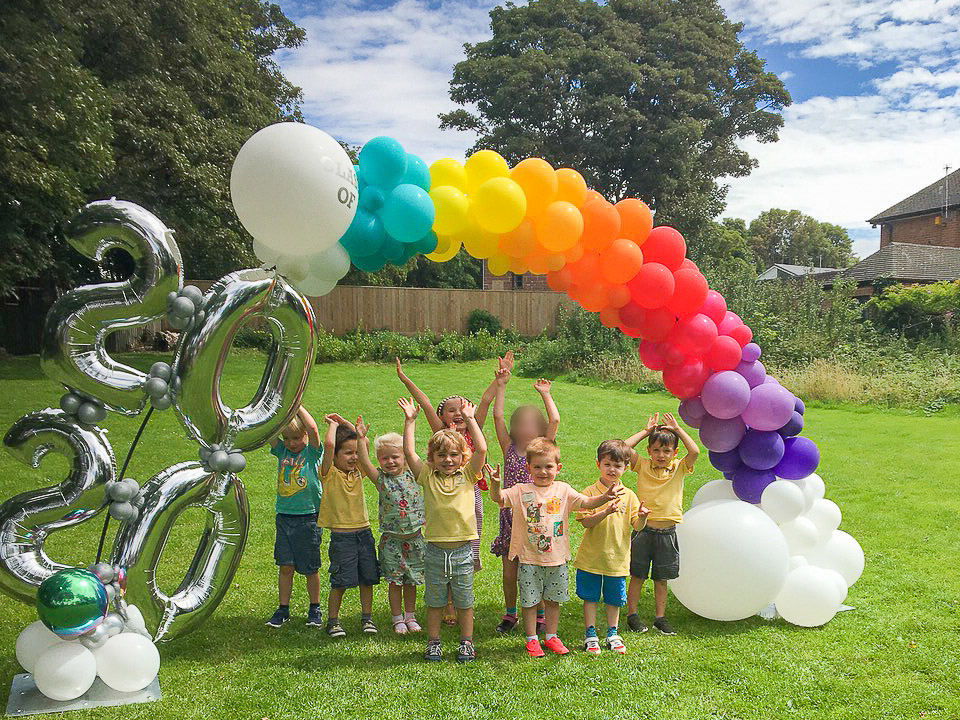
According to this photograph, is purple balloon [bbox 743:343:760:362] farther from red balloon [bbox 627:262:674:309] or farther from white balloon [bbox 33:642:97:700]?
white balloon [bbox 33:642:97:700]

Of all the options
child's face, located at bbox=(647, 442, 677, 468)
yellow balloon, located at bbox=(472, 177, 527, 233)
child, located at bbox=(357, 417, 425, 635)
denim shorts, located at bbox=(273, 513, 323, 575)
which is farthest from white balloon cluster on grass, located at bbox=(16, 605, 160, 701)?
child's face, located at bbox=(647, 442, 677, 468)

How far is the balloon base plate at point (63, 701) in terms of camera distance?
3783 mm

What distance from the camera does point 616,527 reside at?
4.60 m

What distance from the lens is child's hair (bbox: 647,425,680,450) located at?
498 cm

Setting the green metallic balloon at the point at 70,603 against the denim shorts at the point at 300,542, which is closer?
the green metallic balloon at the point at 70,603

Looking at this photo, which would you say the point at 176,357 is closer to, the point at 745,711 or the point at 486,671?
the point at 486,671

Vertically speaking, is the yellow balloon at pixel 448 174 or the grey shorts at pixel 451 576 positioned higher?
the yellow balloon at pixel 448 174

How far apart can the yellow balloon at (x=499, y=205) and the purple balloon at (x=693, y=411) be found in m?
1.70

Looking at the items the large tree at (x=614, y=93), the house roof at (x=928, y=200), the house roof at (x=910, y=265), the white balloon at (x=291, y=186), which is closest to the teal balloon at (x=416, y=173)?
the white balloon at (x=291, y=186)

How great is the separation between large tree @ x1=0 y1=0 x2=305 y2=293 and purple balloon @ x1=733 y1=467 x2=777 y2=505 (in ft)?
34.6

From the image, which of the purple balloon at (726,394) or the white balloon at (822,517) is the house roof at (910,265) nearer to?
the white balloon at (822,517)

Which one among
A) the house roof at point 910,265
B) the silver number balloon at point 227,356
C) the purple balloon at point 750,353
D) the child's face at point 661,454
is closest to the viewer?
the silver number balloon at point 227,356

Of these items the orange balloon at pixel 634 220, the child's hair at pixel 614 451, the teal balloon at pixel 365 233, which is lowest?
the child's hair at pixel 614 451

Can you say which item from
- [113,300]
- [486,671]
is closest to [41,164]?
[113,300]
